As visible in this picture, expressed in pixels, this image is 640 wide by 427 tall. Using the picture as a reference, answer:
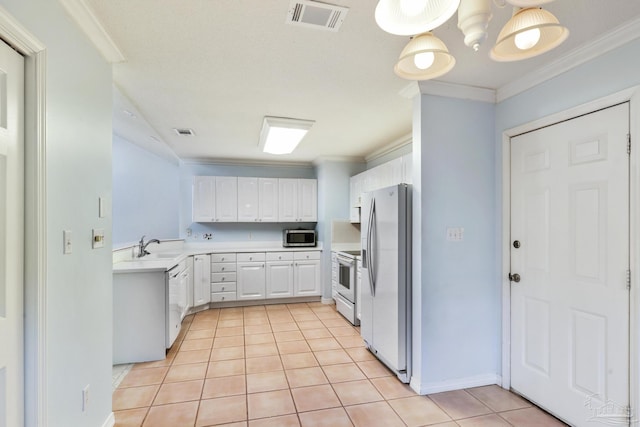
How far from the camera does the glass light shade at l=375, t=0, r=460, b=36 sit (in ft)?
2.99

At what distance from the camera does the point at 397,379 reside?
257cm

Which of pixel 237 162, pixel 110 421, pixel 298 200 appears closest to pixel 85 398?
pixel 110 421

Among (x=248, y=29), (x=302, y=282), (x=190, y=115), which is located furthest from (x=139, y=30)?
(x=302, y=282)

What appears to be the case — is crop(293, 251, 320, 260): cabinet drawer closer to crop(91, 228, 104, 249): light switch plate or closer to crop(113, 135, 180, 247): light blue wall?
crop(113, 135, 180, 247): light blue wall

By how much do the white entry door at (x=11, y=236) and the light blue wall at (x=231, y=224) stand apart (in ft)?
13.2

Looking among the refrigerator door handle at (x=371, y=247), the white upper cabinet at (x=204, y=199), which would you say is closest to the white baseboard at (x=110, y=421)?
the refrigerator door handle at (x=371, y=247)

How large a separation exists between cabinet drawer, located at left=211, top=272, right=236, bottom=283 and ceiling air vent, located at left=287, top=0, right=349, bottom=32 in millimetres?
3804

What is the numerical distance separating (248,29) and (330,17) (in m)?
0.45

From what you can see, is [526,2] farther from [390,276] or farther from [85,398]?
[85,398]

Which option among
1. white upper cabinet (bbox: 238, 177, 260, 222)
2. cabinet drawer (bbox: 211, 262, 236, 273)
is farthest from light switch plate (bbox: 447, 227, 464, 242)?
white upper cabinet (bbox: 238, 177, 260, 222)

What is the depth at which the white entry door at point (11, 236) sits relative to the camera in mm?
1125

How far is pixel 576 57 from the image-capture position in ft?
6.23

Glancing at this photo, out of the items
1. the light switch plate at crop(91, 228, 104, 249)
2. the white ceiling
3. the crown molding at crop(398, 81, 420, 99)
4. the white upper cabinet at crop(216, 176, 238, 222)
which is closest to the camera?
the white ceiling

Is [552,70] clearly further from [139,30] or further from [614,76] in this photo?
[139,30]
